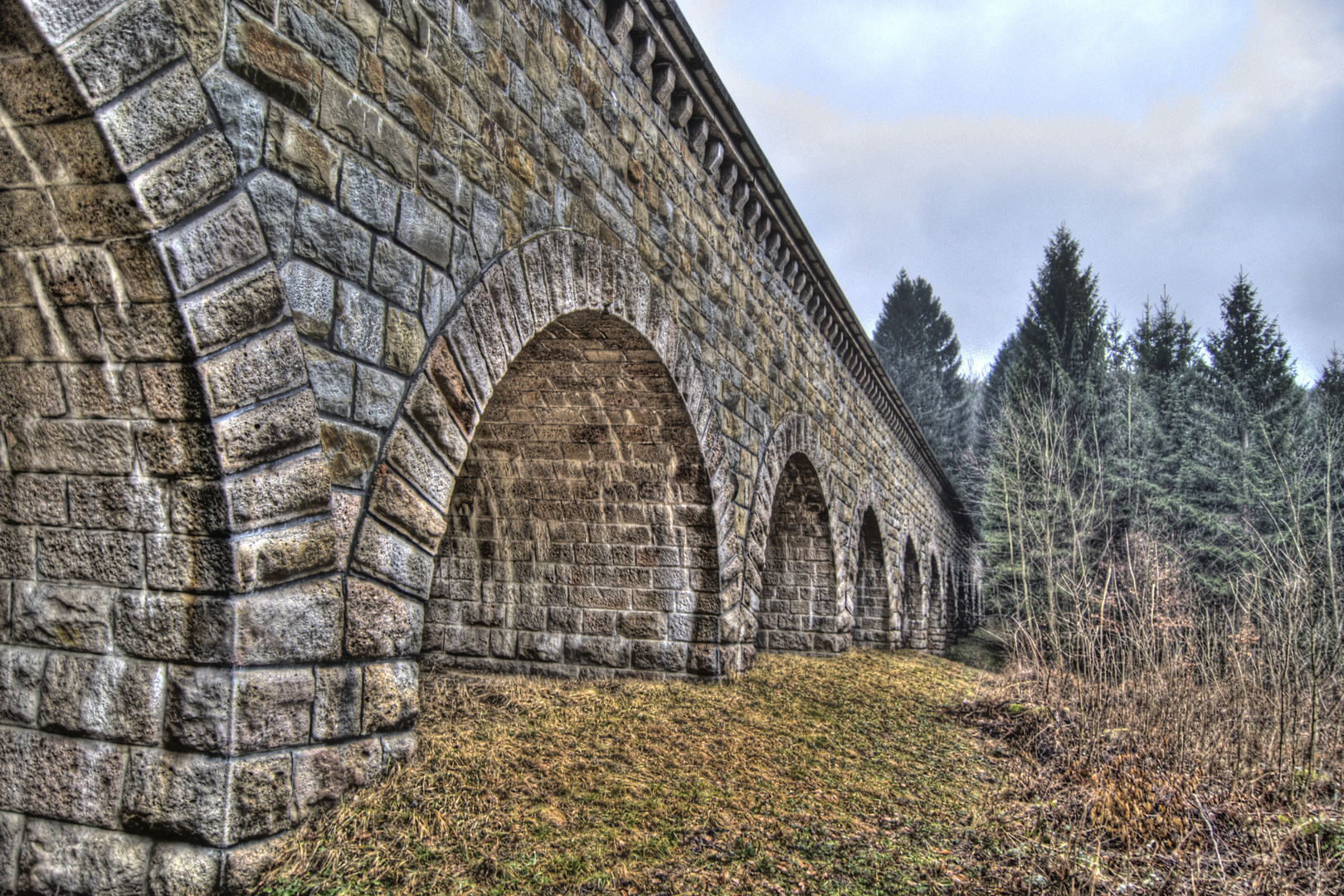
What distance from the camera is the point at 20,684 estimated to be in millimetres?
2393

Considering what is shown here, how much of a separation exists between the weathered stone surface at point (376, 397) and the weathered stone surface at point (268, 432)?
0.73 ft

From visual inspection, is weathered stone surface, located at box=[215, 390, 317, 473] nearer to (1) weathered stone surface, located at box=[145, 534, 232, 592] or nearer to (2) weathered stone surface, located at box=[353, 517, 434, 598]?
(1) weathered stone surface, located at box=[145, 534, 232, 592]

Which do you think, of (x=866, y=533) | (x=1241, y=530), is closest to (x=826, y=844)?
(x=866, y=533)

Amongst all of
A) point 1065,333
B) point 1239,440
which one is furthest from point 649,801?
point 1065,333

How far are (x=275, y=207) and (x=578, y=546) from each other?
3.97m

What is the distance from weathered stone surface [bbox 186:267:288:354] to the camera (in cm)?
220

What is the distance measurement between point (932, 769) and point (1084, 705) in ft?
6.82

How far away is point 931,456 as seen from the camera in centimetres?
1917

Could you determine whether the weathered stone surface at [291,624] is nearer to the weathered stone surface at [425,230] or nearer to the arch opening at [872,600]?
the weathered stone surface at [425,230]

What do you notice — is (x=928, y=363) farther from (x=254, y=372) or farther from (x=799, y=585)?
(x=254, y=372)

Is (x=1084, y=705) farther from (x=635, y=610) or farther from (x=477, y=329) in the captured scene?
(x=477, y=329)

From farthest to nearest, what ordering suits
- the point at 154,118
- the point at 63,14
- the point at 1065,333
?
the point at 1065,333 < the point at 154,118 < the point at 63,14

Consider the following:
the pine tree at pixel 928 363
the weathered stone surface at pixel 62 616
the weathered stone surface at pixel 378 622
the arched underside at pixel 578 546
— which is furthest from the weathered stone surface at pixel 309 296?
the pine tree at pixel 928 363

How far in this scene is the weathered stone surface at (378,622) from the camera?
2633 millimetres
